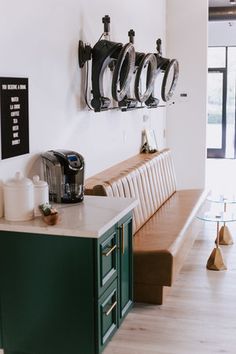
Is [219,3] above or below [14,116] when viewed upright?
above

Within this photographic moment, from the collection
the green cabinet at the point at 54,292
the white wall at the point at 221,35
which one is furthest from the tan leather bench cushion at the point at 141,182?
the white wall at the point at 221,35

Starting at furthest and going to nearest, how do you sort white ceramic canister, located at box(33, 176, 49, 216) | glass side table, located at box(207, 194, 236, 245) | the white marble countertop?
glass side table, located at box(207, 194, 236, 245)
white ceramic canister, located at box(33, 176, 49, 216)
the white marble countertop

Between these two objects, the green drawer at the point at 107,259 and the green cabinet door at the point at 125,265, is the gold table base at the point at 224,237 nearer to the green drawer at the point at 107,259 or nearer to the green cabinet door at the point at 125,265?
the green cabinet door at the point at 125,265

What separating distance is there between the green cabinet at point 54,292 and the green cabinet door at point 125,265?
0.65 ft

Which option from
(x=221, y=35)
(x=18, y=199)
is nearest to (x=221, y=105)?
(x=221, y=35)

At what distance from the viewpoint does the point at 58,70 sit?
3.60 metres

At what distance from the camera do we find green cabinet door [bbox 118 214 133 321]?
307 centimetres

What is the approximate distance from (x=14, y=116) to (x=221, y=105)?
955 centimetres

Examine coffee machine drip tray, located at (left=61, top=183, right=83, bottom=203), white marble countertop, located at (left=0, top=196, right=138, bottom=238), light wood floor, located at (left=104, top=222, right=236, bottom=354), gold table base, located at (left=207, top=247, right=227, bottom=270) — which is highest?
coffee machine drip tray, located at (left=61, top=183, right=83, bottom=203)

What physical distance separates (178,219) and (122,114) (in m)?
1.26

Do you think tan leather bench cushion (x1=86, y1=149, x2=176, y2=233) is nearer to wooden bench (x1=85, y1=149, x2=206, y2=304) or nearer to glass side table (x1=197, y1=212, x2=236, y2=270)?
wooden bench (x1=85, y1=149, x2=206, y2=304)

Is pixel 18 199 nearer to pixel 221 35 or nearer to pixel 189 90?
pixel 189 90

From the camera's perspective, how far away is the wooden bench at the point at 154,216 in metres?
3.74

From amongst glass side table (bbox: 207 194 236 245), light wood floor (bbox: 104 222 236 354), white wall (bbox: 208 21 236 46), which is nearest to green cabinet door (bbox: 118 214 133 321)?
light wood floor (bbox: 104 222 236 354)
